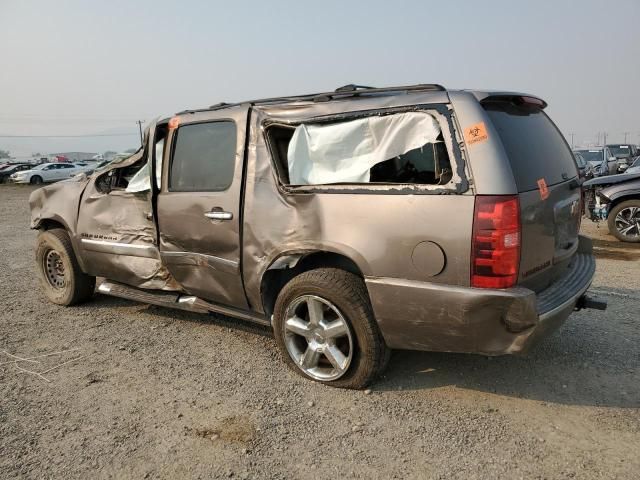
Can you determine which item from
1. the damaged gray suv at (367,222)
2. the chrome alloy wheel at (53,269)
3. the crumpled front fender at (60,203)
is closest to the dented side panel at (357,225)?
the damaged gray suv at (367,222)

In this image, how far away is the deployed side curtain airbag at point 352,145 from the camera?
288 centimetres

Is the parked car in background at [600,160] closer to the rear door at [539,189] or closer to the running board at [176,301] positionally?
the rear door at [539,189]

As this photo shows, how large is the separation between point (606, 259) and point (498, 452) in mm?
5616

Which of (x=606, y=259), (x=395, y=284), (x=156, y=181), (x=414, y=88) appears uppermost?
(x=414, y=88)

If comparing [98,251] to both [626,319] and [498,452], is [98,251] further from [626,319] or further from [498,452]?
[626,319]

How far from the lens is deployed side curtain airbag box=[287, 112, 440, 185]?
2.88 metres

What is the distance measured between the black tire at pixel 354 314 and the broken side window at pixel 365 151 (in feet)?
2.06

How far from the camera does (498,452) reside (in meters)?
2.59

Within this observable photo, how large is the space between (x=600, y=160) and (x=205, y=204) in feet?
59.2

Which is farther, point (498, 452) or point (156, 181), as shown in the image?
point (156, 181)

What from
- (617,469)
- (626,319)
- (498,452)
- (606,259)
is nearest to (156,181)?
(498,452)

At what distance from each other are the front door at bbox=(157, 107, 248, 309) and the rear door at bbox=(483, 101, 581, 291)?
1.85 metres

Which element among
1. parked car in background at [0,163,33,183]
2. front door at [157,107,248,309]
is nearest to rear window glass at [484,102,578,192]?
front door at [157,107,248,309]

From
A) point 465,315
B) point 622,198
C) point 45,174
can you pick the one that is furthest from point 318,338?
point 45,174
